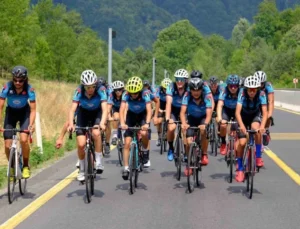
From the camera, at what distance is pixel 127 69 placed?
142 metres

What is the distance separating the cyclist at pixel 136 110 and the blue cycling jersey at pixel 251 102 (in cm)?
155

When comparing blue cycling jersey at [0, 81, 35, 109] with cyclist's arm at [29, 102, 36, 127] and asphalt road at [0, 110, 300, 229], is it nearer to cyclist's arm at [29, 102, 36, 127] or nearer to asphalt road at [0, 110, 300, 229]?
cyclist's arm at [29, 102, 36, 127]

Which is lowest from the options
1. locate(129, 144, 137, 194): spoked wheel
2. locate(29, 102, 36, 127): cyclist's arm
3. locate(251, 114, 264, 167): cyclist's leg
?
locate(129, 144, 137, 194): spoked wheel

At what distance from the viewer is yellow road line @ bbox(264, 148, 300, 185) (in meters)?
12.1

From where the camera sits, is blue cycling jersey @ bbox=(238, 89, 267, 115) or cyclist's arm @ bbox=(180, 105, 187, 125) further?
cyclist's arm @ bbox=(180, 105, 187, 125)

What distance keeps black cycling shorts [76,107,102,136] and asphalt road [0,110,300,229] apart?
1064 mm

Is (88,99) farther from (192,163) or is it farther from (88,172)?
(192,163)

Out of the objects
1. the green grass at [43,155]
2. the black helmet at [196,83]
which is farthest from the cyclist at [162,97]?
the black helmet at [196,83]

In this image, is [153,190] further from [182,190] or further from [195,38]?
[195,38]

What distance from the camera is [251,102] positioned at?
35.5ft

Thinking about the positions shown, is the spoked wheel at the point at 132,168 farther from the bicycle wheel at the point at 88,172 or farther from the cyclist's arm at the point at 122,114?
the bicycle wheel at the point at 88,172


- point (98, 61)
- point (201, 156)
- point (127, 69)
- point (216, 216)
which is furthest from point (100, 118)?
point (127, 69)

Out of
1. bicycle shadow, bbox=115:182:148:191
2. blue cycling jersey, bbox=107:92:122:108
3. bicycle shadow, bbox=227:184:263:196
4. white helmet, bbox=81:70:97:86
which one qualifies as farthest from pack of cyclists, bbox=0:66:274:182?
blue cycling jersey, bbox=107:92:122:108

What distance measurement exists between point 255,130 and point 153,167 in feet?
12.9
